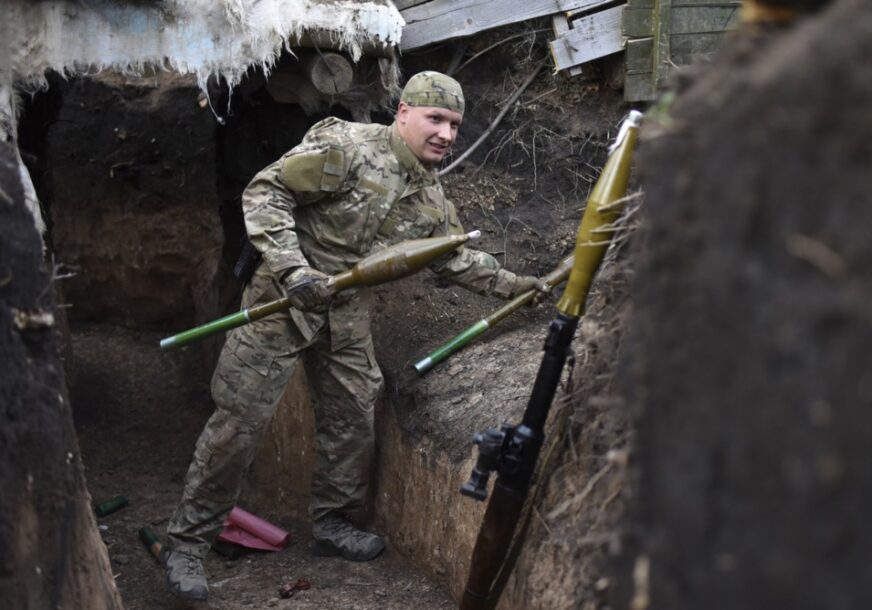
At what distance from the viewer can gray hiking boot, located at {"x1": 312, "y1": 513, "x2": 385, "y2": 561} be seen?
5730 mm

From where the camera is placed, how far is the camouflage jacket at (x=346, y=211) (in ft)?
16.5

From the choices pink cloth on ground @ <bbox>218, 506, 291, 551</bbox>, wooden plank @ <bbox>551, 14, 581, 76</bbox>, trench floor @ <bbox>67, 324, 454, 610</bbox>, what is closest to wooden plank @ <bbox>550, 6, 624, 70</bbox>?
wooden plank @ <bbox>551, 14, 581, 76</bbox>

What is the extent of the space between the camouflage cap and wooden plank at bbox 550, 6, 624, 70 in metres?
1.69

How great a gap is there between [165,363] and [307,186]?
12.9 ft

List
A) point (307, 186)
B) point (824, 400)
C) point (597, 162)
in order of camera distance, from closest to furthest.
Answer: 1. point (824, 400)
2. point (307, 186)
3. point (597, 162)

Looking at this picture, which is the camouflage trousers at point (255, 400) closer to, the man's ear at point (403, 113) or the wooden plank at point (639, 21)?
the man's ear at point (403, 113)

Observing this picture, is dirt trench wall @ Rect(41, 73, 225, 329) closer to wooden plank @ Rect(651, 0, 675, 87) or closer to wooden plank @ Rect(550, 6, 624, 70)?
wooden plank @ Rect(550, 6, 624, 70)

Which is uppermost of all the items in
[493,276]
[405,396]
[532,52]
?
[532,52]

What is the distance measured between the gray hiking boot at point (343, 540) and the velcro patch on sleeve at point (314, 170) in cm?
189

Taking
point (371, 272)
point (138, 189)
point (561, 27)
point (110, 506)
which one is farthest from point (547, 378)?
point (138, 189)

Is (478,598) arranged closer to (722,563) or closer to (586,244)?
(586,244)

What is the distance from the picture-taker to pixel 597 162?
6.71m

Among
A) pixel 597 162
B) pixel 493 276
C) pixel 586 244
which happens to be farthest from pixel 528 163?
pixel 586 244

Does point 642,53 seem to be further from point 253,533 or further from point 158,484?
point 158,484
